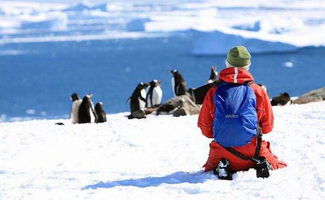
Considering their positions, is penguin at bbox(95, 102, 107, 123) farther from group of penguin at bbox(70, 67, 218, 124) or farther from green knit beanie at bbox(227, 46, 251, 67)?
green knit beanie at bbox(227, 46, 251, 67)

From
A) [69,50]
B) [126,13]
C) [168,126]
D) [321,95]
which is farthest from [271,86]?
[126,13]

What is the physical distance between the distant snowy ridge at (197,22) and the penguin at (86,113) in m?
46.6

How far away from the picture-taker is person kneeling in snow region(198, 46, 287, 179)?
413 cm

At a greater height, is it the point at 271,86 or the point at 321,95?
the point at 321,95

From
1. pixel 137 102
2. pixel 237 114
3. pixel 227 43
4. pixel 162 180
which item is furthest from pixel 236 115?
pixel 227 43

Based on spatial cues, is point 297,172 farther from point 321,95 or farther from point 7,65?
point 7,65

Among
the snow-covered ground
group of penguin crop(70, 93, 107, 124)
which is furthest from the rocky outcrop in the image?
the snow-covered ground

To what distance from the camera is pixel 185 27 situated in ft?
458

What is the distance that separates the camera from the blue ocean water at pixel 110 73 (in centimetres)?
4778

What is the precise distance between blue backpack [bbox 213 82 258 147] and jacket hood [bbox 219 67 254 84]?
0.12ft

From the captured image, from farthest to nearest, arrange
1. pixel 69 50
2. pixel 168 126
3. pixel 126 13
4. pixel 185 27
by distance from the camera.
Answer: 1. pixel 126 13
2. pixel 185 27
3. pixel 69 50
4. pixel 168 126

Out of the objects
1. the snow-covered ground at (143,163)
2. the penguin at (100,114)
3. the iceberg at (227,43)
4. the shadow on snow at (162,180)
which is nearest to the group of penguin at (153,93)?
the penguin at (100,114)

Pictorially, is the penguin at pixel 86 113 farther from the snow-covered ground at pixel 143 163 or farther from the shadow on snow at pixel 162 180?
the shadow on snow at pixel 162 180

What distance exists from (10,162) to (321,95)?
7144mm
